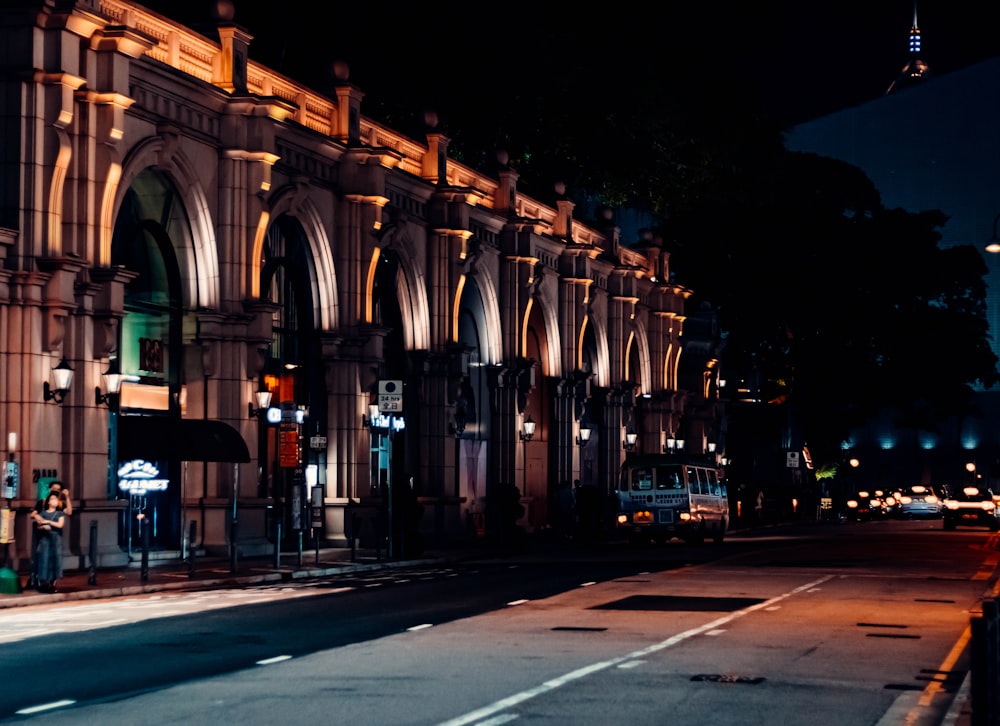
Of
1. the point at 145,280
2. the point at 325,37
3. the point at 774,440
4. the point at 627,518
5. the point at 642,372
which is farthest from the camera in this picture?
the point at 774,440

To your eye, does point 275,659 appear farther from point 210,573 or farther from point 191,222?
point 191,222

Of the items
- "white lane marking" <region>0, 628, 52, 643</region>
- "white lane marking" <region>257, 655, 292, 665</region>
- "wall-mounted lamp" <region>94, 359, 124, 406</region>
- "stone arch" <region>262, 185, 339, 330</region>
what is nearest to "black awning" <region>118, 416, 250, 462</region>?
"wall-mounted lamp" <region>94, 359, 124, 406</region>

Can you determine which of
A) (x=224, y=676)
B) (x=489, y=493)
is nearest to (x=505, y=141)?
(x=489, y=493)

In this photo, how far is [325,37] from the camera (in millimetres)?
64500

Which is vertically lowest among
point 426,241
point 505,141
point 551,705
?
point 551,705

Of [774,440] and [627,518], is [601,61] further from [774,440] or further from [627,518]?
[774,440]

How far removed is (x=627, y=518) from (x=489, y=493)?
7.36 m

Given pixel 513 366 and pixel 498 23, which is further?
pixel 498 23

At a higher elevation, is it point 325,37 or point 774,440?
point 325,37

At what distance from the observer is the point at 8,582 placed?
27.2 meters

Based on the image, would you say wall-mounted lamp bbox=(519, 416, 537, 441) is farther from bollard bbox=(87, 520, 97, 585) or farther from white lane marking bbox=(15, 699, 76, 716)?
white lane marking bbox=(15, 699, 76, 716)

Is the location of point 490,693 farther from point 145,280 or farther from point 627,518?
point 627,518

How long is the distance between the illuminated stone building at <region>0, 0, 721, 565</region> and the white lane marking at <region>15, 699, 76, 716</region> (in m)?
18.1

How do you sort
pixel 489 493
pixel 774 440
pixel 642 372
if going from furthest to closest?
pixel 774 440
pixel 642 372
pixel 489 493
